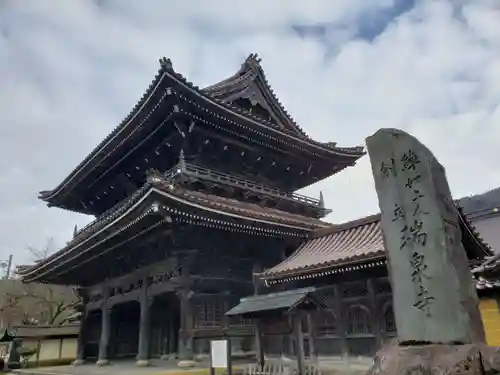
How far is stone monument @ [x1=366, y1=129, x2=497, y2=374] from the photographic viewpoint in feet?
17.8

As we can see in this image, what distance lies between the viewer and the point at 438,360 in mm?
5172

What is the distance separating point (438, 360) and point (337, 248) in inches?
362

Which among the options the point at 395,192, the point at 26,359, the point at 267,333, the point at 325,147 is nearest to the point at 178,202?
the point at 267,333

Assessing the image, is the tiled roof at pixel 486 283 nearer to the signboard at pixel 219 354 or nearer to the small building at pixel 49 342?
the signboard at pixel 219 354

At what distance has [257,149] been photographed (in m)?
18.2

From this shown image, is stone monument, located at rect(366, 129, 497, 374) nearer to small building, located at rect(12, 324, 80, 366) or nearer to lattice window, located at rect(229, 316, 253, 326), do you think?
lattice window, located at rect(229, 316, 253, 326)

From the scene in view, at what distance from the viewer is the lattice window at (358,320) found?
41.1ft

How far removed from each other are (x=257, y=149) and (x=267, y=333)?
348 inches

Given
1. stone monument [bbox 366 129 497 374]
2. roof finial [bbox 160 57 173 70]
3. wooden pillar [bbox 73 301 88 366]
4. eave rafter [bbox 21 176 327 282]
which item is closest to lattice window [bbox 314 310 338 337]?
eave rafter [bbox 21 176 327 282]

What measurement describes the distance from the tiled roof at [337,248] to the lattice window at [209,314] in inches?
90.4

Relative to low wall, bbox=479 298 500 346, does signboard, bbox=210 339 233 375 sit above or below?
below

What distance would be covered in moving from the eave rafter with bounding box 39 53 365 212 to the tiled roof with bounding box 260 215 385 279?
4504 millimetres

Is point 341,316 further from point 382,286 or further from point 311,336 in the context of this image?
point 382,286

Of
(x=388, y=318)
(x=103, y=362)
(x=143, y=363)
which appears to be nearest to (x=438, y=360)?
(x=388, y=318)
